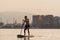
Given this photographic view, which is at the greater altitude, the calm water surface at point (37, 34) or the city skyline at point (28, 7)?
the city skyline at point (28, 7)

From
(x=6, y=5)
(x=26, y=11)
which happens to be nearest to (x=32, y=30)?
(x=26, y=11)

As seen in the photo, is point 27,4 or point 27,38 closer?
point 27,38

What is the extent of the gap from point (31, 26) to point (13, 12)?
0.74 feet

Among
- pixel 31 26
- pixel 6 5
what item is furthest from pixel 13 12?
pixel 31 26

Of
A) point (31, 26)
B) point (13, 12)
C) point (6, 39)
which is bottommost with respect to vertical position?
point (6, 39)

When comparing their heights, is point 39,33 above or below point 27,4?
below

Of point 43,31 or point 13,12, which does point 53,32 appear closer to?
point 43,31

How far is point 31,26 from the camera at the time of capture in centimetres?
145

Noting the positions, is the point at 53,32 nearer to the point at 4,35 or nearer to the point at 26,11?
the point at 26,11

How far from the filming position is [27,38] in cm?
140

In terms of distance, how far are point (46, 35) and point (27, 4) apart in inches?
13.9

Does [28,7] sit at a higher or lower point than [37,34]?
higher

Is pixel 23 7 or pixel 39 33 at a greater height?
pixel 23 7

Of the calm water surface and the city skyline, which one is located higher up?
the city skyline
